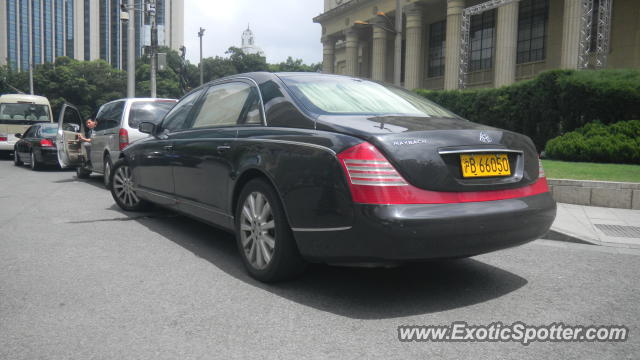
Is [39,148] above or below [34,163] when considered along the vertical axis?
above

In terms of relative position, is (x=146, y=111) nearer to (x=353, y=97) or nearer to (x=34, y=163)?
(x=353, y=97)

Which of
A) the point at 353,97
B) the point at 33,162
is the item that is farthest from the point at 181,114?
the point at 33,162

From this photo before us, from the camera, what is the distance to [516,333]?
10.5 ft

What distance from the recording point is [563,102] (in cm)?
1329

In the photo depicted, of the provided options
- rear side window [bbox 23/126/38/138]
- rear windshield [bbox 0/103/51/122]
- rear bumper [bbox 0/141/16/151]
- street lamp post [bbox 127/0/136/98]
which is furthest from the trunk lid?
rear windshield [bbox 0/103/51/122]

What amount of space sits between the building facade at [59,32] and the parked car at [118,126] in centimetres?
4930

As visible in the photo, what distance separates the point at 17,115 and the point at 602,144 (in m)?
20.7

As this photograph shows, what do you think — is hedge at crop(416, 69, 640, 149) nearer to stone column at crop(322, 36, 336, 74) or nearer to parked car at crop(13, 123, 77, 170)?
parked car at crop(13, 123, 77, 170)

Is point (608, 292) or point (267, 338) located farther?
point (608, 292)

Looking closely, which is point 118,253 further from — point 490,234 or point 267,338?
point 490,234

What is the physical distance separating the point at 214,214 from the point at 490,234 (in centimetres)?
240

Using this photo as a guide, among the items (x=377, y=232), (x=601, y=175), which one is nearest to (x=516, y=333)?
(x=377, y=232)

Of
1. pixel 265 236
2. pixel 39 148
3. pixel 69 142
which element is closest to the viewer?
pixel 265 236

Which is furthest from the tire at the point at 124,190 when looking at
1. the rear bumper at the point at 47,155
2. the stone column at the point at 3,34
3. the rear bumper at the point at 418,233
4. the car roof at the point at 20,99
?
the stone column at the point at 3,34
